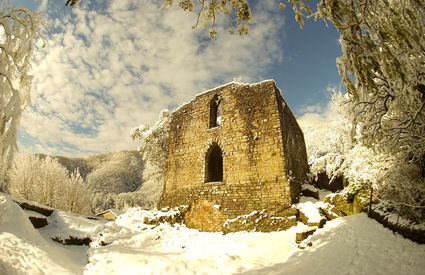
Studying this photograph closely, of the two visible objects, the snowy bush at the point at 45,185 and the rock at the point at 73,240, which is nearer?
the rock at the point at 73,240

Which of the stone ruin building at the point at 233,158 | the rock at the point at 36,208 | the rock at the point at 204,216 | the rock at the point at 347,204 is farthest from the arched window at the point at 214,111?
the rock at the point at 36,208

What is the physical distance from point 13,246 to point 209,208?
219 inches

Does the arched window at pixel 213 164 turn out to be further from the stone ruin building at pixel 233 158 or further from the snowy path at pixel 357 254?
the snowy path at pixel 357 254

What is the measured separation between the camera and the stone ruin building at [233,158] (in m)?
7.60

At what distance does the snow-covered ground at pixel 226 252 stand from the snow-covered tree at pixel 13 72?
88.7 inches

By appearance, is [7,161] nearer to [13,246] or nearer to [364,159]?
[13,246]

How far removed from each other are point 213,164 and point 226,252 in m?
5.27

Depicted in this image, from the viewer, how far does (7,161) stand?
10.5ft

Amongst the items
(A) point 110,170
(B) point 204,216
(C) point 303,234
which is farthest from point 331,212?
(A) point 110,170

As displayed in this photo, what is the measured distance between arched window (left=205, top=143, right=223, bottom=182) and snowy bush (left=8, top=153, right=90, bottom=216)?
61.2ft

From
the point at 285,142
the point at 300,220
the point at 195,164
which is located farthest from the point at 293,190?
the point at 195,164

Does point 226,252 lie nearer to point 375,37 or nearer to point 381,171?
point 381,171

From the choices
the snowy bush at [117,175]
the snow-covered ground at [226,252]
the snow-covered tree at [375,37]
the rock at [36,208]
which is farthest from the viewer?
the snowy bush at [117,175]

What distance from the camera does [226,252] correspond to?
5.44 meters
